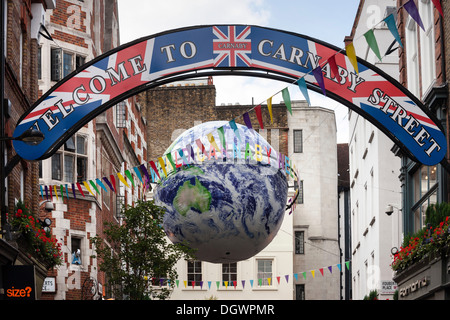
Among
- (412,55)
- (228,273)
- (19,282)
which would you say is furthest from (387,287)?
(228,273)

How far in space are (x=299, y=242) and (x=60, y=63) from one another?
3058 cm

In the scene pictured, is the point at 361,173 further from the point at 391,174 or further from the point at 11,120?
the point at 11,120

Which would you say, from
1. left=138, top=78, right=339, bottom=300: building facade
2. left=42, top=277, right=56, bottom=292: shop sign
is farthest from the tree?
left=138, top=78, right=339, bottom=300: building facade

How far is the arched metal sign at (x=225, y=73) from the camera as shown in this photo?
16984mm

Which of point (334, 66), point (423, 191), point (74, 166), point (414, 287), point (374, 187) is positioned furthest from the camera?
point (374, 187)

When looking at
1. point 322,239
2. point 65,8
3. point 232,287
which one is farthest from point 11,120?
point 322,239

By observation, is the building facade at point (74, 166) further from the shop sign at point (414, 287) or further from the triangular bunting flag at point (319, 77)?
the triangular bunting flag at point (319, 77)

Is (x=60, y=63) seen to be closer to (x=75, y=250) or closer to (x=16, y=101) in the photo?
(x=75, y=250)

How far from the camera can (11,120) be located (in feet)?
63.3

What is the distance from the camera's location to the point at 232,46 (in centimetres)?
1773

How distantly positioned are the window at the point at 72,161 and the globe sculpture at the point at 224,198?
4621mm

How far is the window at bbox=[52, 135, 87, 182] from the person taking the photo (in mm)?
31906
